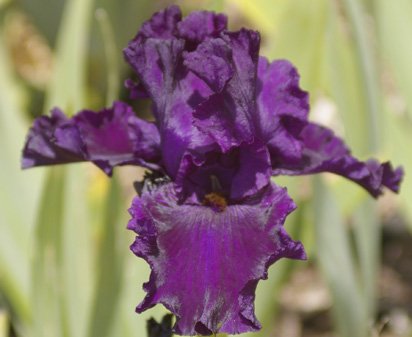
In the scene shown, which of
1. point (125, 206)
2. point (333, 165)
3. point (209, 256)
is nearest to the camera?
point (209, 256)

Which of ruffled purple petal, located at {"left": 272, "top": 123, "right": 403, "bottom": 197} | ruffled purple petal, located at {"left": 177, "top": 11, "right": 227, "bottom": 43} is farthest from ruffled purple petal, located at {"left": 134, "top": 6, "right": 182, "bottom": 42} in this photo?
ruffled purple petal, located at {"left": 272, "top": 123, "right": 403, "bottom": 197}

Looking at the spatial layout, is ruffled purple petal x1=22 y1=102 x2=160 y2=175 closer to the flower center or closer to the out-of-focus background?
the flower center

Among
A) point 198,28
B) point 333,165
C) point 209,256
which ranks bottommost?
point 209,256

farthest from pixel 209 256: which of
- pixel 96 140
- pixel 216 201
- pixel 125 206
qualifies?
pixel 125 206

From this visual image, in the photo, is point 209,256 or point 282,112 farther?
point 282,112

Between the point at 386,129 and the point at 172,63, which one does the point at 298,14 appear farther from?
the point at 172,63

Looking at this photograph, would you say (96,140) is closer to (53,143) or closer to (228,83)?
(53,143)
